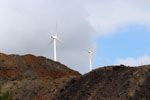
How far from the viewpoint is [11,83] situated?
33688 millimetres

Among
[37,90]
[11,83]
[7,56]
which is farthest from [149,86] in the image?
[7,56]

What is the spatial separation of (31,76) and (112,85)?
2070cm

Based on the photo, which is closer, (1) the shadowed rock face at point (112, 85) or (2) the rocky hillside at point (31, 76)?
(1) the shadowed rock face at point (112, 85)

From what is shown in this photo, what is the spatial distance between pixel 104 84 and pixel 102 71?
220 centimetres

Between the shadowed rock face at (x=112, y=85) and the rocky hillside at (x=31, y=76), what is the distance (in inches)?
92.7

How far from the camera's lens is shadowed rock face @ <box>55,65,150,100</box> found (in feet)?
73.0

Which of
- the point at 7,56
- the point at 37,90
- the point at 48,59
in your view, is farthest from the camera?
the point at 48,59

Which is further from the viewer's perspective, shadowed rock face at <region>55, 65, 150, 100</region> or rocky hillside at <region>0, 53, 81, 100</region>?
rocky hillside at <region>0, 53, 81, 100</region>

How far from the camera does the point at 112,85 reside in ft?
78.7

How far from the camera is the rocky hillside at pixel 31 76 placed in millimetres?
29002

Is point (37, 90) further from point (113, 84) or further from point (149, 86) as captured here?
point (149, 86)

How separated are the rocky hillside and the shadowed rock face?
2356mm

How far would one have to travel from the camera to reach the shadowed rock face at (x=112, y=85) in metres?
22.3

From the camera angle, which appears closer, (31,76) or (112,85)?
(112,85)
